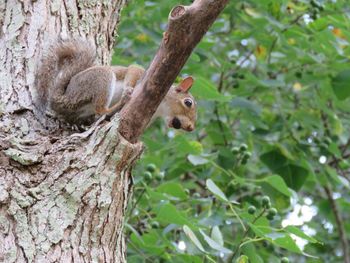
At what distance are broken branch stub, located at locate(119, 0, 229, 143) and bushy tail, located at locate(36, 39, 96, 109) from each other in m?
0.41

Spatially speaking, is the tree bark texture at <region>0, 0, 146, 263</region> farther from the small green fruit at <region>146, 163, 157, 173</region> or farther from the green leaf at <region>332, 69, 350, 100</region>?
the green leaf at <region>332, 69, 350, 100</region>

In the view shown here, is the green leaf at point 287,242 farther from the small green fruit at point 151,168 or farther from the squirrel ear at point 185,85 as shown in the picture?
the small green fruit at point 151,168

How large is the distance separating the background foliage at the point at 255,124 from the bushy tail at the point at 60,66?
45 cm

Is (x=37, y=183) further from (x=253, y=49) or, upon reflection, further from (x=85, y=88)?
(x=253, y=49)

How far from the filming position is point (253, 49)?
3.93 meters

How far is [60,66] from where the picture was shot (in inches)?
100

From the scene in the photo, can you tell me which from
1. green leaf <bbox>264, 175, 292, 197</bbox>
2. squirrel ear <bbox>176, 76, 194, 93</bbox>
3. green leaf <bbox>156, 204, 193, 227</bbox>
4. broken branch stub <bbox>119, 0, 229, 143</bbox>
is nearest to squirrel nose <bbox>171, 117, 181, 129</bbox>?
squirrel ear <bbox>176, 76, 194, 93</bbox>

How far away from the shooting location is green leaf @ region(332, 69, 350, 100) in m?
3.36

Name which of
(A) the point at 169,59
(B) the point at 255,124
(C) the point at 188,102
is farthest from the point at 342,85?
(A) the point at 169,59

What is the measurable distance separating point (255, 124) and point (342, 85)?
44 cm

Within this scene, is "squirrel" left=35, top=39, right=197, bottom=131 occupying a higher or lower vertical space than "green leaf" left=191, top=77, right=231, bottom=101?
higher

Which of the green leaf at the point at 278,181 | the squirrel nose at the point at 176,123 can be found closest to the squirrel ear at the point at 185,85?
the squirrel nose at the point at 176,123

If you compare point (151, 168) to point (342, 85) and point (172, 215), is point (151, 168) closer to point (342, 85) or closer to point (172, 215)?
point (172, 215)

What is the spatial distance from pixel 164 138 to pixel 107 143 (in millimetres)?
1721
